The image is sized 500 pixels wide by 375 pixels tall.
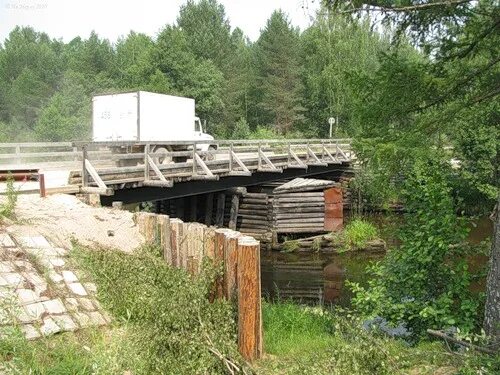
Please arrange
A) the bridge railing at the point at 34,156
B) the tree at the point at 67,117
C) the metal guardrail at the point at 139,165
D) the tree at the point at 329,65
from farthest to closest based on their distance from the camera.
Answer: the tree at the point at 67,117 → the tree at the point at 329,65 → the bridge railing at the point at 34,156 → the metal guardrail at the point at 139,165

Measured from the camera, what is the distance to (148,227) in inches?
299

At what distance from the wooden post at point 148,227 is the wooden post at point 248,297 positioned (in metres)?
2.43

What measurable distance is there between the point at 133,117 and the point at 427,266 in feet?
49.0

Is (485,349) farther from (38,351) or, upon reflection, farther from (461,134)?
(461,134)

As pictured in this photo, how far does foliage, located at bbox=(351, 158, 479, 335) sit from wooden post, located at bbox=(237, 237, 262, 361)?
186 cm

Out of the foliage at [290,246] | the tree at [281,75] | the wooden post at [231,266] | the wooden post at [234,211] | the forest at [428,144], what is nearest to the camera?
the wooden post at [231,266]

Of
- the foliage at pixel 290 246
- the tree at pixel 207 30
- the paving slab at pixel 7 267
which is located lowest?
the foliage at pixel 290 246

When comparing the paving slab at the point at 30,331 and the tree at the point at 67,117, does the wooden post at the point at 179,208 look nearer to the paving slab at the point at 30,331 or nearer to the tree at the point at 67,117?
the paving slab at the point at 30,331

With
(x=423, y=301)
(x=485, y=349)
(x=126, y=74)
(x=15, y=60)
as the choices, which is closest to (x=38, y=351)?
(x=485, y=349)

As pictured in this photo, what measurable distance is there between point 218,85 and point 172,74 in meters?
4.84

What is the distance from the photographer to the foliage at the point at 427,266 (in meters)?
6.06

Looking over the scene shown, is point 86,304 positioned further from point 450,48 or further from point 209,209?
point 209,209

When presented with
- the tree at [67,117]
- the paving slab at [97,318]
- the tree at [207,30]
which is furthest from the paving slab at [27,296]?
the tree at [207,30]

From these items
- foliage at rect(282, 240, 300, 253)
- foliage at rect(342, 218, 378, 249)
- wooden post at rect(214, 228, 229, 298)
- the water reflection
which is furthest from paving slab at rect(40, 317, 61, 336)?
foliage at rect(342, 218, 378, 249)
